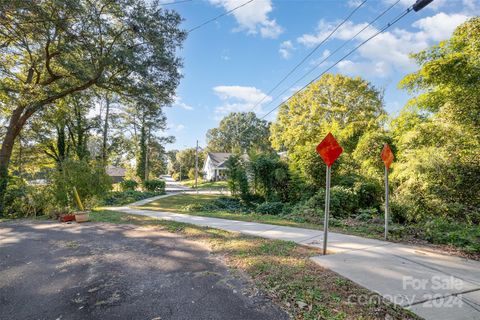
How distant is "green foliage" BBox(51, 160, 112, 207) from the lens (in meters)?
10.0

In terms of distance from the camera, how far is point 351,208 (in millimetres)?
9539

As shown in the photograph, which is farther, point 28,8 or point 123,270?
point 28,8

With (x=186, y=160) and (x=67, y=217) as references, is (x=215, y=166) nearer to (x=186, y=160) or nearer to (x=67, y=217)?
(x=186, y=160)

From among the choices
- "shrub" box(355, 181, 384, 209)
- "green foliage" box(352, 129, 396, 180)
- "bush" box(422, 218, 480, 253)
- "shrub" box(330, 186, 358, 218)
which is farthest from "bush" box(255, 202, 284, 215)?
"bush" box(422, 218, 480, 253)

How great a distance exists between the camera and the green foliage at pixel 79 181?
10031 mm

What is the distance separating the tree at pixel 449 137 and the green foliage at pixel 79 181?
12.4m

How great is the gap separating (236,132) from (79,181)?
158 feet

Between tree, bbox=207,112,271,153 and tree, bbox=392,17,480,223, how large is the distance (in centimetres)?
4675

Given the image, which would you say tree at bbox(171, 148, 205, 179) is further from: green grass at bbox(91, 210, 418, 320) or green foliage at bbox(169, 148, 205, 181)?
green grass at bbox(91, 210, 418, 320)

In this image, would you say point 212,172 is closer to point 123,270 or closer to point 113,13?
point 113,13

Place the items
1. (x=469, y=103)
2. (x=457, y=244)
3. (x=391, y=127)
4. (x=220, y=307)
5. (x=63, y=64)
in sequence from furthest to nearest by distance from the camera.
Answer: (x=391, y=127)
(x=63, y=64)
(x=469, y=103)
(x=457, y=244)
(x=220, y=307)

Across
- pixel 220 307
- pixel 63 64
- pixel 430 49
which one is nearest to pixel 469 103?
pixel 430 49

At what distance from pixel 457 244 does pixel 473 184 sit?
349 centimetres

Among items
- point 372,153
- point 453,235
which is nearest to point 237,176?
point 372,153
